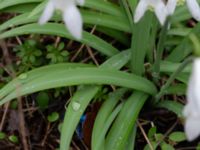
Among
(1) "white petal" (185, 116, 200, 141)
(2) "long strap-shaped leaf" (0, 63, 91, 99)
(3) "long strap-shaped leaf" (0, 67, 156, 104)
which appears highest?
(1) "white petal" (185, 116, 200, 141)

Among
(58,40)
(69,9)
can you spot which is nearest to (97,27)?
Result: (58,40)

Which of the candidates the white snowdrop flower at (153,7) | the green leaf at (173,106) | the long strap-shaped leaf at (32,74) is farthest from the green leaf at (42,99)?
the white snowdrop flower at (153,7)

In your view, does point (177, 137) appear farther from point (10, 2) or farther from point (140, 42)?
point (10, 2)

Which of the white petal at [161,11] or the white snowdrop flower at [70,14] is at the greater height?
the white snowdrop flower at [70,14]

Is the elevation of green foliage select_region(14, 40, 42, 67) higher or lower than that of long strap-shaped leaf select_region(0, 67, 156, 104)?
lower

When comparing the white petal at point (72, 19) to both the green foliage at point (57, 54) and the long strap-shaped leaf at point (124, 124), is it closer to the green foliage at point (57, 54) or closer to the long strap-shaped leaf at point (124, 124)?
the long strap-shaped leaf at point (124, 124)

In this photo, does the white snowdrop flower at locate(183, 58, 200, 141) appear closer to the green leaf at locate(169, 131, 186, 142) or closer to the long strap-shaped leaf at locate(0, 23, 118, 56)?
the green leaf at locate(169, 131, 186, 142)

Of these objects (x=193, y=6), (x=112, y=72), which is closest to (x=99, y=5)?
(x=112, y=72)

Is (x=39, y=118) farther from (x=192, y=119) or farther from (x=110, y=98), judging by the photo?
(x=192, y=119)

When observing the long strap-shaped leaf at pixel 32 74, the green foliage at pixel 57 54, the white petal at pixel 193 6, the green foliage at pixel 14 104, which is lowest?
the green foliage at pixel 14 104

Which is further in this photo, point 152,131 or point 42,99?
point 42,99

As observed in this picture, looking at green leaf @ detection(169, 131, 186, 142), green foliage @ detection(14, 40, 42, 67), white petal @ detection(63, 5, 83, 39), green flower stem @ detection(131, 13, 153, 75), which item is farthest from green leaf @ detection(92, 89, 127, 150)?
white petal @ detection(63, 5, 83, 39)
